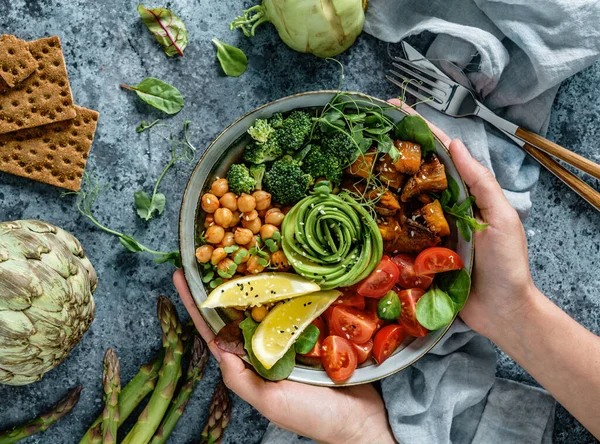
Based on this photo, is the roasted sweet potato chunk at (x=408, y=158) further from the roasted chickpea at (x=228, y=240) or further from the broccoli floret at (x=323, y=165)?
the roasted chickpea at (x=228, y=240)

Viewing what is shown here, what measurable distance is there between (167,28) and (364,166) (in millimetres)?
924

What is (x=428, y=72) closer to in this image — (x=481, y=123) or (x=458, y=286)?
(x=481, y=123)

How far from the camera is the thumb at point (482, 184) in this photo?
78.5 inches

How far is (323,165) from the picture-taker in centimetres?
203

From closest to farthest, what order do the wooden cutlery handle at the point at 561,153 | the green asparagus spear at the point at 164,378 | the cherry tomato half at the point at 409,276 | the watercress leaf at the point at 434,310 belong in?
the watercress leaf at the point at 434,310 → the cherry tomato half at the point at 409,276 → the wooden cutlery handle at the point at 561,153 → the green asparagus spear at the point at 164,378

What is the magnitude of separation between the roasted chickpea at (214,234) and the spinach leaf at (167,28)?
72cm

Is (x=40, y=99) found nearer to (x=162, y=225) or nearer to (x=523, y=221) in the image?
(x=162, y=225)

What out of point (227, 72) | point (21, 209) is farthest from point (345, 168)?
point (21, 209)

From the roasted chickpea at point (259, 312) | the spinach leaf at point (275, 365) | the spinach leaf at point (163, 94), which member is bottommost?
the spinach leaf at point (275, 365)

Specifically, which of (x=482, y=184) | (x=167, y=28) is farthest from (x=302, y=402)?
(x=167, y=28)

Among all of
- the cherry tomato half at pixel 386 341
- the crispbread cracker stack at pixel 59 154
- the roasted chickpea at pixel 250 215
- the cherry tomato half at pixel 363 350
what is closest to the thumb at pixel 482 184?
the cherry tomato half at pixel 386 341

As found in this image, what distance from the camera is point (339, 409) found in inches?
83.9

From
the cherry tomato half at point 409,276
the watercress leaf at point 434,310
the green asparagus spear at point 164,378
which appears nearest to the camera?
the watercress leaf at point 434,310

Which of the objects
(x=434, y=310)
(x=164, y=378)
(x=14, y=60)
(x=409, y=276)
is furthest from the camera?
(x=164, y=378)
